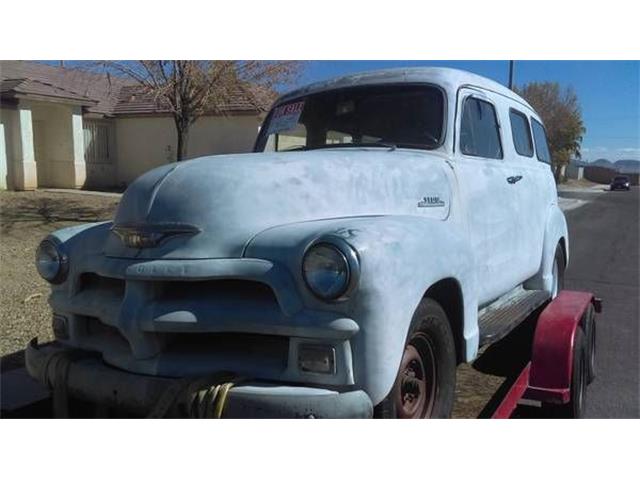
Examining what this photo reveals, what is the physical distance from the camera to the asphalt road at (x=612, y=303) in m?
4.38

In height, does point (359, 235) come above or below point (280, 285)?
above

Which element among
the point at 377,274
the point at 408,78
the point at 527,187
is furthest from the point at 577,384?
the point at 408,78

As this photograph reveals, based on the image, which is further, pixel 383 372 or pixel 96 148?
pixel 96 148

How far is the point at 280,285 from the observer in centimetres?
236

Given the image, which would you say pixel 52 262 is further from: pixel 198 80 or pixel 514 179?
pixel 198 80

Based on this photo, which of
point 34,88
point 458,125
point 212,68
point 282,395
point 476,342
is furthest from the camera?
point 34,88

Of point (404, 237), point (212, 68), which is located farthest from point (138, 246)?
point (212, 68)

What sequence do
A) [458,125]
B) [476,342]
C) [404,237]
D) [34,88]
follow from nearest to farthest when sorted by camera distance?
[404,237]
[476,342]
[458,125]
[34,88]

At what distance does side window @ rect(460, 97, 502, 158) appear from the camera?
3.85 m

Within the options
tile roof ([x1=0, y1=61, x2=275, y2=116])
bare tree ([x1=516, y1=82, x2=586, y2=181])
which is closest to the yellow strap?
tile roof ([x1=0, y1=61, x2=275, y2=116])

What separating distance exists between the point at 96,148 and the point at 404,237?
20776mm

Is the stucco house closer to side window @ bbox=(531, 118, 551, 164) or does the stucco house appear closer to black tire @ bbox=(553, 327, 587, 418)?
side window @ bbox=(531, 118, 551, 164)

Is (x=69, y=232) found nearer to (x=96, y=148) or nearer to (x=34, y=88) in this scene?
(x=34, y=88)

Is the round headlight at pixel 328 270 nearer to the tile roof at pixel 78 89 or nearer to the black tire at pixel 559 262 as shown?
the black tire at pixel 559 262
